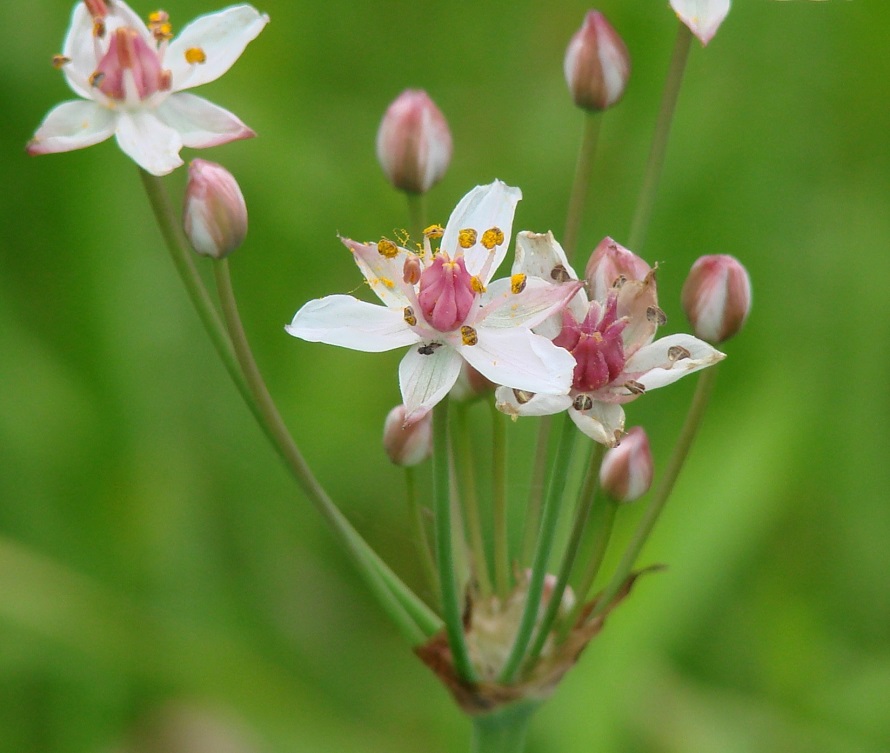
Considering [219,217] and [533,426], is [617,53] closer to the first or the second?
[219,217]

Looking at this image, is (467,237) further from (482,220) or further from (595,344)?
(595,344)

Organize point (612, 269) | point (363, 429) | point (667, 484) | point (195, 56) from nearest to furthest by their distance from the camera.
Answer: point (612, 269)
point (667, 484)
point (195, 56)
point (363, 429)

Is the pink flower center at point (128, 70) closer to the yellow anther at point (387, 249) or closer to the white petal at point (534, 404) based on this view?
the yellow anther at point (387, 249)

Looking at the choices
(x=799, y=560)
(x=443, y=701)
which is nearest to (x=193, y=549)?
(x=443, y=701)

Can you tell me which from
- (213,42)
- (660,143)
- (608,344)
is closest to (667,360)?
(608,344)

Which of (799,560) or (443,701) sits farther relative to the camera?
(799,560)

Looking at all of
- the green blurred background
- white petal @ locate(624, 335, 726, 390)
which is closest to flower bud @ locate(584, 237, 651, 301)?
white petal @ locate(624, 335, 726, 390)

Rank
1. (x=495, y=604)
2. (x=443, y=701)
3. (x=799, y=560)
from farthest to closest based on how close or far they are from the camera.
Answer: (x=799, y=560) → (x=443, y=701) → (x=495, y=604)
